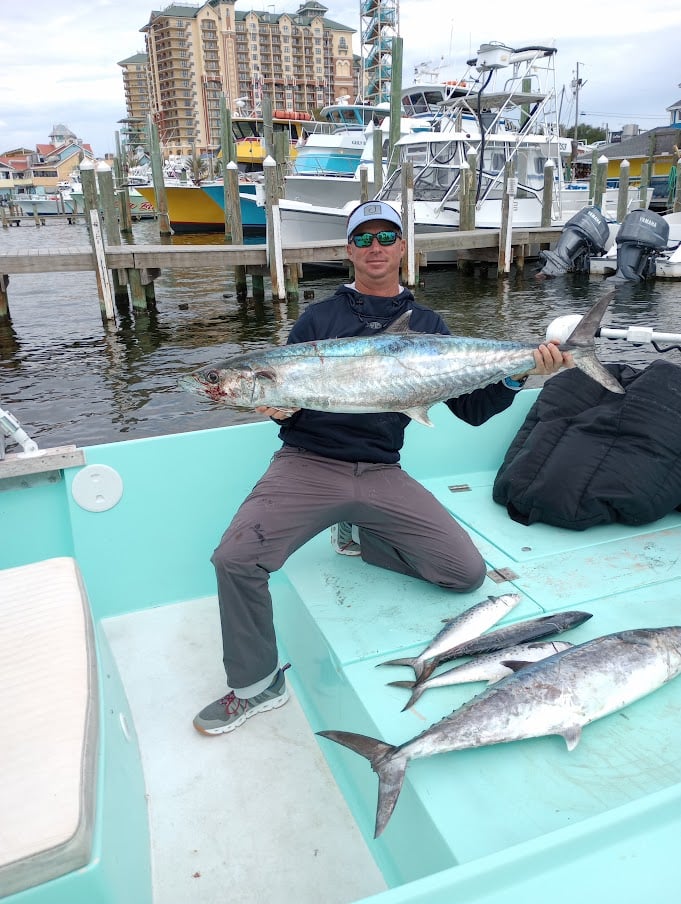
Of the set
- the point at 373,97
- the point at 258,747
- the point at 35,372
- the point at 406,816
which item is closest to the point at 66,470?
the point at 258,747

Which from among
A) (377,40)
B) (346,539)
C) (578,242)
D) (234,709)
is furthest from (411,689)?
(377,40)

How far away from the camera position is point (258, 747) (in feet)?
7.94

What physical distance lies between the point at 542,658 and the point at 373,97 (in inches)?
1235

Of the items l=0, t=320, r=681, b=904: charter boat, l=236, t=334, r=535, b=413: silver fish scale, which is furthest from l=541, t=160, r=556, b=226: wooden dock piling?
l=236, t=334, r=535, b=413: silver fish scale

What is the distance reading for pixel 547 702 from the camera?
1.91 meters

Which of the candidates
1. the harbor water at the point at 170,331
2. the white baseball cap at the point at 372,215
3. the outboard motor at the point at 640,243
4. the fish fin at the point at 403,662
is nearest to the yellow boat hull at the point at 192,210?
the harbor water at the point at 170,331

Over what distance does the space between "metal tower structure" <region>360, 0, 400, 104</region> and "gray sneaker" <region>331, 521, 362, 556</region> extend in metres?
29.1

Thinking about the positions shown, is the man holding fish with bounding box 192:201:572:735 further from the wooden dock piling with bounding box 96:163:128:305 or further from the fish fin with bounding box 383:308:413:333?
the wooden dock piling with bounding box 96:163:128:305

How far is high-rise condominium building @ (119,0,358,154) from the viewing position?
95688mm

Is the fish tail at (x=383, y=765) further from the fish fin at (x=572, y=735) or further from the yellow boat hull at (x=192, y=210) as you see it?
the yellow boat hull at (x=192, y=210)

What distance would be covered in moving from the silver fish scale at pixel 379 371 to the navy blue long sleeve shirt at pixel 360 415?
255mm

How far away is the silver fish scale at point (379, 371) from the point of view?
245cm

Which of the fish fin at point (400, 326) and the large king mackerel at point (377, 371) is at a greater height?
the fish fin at point (400, 326)

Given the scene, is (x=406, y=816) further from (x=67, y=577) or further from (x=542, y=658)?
(x=67, y=577)
